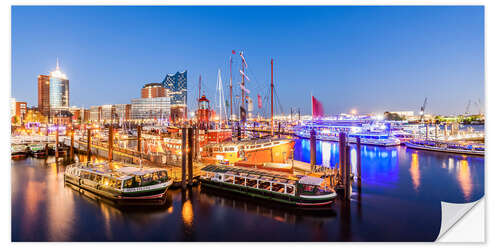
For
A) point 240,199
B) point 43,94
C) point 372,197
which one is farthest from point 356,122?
point 43,94

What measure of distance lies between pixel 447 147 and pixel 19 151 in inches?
2524

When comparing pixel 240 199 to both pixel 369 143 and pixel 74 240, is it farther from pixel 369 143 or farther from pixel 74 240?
pixel 369 143

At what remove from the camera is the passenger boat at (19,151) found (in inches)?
1225

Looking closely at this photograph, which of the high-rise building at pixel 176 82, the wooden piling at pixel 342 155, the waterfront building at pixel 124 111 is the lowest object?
the wooden piling at pixel 342 155

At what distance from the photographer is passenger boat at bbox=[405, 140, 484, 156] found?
114ft

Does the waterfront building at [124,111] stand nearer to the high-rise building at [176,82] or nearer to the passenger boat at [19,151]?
the high-rise building at [176,82]

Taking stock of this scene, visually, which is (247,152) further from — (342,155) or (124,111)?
(124,111)

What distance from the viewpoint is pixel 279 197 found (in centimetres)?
1378

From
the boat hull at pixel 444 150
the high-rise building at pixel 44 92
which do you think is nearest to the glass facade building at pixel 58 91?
the high-rise building at pixel 44 92

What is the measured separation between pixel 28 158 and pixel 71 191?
20.7 m

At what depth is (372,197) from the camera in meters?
16.3

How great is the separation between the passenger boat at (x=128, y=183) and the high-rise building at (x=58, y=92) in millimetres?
124572

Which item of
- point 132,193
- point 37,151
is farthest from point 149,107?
point 132,193

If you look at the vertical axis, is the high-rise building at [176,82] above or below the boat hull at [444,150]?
above
